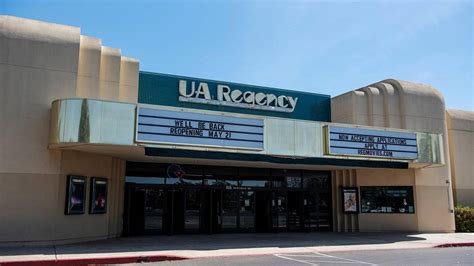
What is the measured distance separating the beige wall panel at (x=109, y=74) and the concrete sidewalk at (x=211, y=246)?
17.3 ft

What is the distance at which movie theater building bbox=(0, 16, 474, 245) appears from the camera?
48.1ft

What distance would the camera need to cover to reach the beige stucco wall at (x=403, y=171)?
21328 millimetres

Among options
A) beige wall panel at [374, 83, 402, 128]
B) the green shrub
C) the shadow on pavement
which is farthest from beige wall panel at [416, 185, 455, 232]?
beige wall panel at [374, 83, 402, 128]

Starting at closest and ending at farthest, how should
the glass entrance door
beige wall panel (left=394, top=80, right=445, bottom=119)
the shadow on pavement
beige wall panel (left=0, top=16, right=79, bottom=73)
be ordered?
1. the shadow on pavement
2. beige wall panel (left=0, top=16, right=79, bottom=73)
3. the glass entrance door
4. beige wall panel (left=394, top=80, right=445, bottom=119)

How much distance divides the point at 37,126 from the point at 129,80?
4.09 metres

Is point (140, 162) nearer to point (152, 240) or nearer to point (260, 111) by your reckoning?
point (152, 240)

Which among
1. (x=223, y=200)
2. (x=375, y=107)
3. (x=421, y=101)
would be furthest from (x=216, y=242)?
(x=421, y=101)

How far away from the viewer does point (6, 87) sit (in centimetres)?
1468

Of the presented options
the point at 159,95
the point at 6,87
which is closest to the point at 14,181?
the point at 6,87

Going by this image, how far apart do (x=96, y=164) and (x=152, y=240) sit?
3.41 m

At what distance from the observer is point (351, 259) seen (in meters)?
13.2

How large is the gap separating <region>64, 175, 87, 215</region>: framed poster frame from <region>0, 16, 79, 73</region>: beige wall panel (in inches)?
144

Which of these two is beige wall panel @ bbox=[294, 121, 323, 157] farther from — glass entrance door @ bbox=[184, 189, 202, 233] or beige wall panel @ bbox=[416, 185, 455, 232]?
beige wall panel @ bbox=[416, 185, 455, 232]

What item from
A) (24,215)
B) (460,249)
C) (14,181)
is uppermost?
(14,181)
